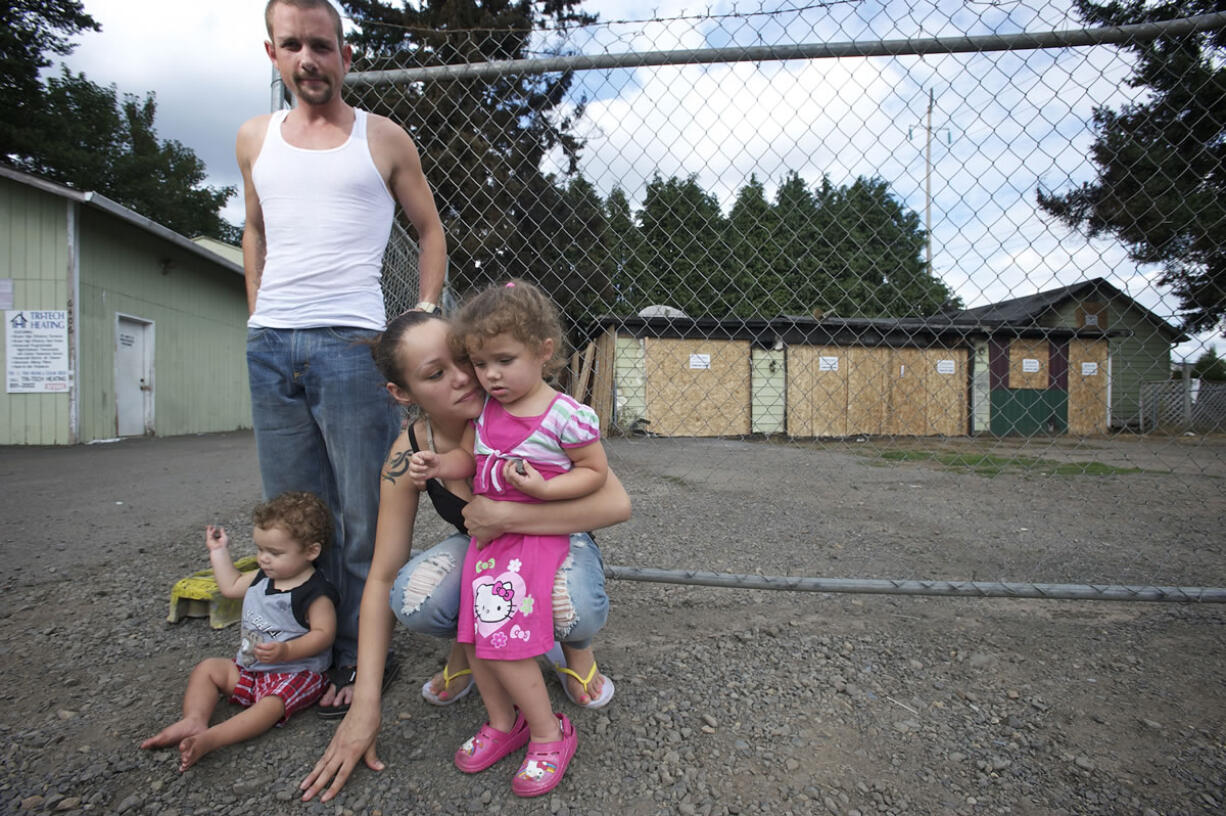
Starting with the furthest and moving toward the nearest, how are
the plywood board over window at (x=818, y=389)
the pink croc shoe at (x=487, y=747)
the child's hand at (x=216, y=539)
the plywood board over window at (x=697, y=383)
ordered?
the plywood board over window at (x=818, y=389) → the plywood board over window at (x=697, y=383) → the child's hand at (x=216, y=539) → the pink croc shoe at (x=487, y=747)

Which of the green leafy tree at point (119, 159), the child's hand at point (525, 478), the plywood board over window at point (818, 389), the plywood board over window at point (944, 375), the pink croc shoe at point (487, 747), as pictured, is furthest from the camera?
the green leafy tree at point (119, 159)

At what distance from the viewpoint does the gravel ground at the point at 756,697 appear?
1.56m

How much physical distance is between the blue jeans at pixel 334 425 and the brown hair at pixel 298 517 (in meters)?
0.07

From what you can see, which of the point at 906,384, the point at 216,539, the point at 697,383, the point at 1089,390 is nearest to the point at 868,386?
the point at 906,384

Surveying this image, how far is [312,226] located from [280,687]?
1372 millimetres

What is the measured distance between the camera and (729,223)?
2973 mm

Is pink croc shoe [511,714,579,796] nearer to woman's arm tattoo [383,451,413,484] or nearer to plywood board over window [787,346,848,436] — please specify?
woman's arm tattoo [383,451,413,484]

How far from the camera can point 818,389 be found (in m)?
10.5

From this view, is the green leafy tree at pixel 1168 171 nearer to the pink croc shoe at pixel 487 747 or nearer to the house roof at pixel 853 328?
the house roof at pixel 853 328

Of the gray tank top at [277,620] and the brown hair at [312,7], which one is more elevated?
the brown hair at [312,7]

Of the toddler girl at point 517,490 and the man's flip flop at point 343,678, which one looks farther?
the man's flip flop at point 343,678

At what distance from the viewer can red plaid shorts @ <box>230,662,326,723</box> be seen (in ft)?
6.07

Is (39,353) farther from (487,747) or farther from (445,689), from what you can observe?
(487,747)

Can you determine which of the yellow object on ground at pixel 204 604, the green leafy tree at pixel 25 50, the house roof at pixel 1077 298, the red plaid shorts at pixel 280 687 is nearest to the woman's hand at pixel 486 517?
the red plaid shorts at pixel 280 687
